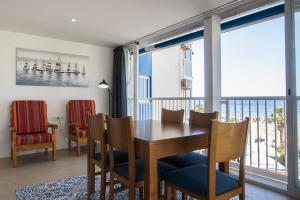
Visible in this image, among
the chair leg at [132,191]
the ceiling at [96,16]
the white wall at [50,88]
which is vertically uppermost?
the ceiling at [96,16]

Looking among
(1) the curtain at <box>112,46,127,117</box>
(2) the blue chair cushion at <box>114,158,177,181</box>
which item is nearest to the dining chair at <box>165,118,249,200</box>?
(2) the blue chair cushion at <box>114,158,177,181</box>

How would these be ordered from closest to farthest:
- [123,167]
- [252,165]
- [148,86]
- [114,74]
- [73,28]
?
[123,167], [252,165], [73,28], [114,74], [148,86]

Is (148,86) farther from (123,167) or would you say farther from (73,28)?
(123,167)

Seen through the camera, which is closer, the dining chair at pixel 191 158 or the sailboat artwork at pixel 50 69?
the dining chair at pixel 191 158

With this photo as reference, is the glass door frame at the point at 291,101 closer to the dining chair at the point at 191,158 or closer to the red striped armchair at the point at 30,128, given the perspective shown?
the dining chair at the point at 191,158

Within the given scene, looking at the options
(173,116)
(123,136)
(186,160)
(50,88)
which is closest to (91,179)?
(123,136)

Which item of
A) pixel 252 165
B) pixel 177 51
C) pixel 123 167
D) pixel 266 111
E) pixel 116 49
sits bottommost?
pixel 252 165

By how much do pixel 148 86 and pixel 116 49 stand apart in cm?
178

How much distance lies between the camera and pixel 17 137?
3.40 metres

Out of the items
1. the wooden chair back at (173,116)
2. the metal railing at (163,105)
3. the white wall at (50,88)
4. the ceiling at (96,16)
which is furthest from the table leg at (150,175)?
the white wall at (50,88)

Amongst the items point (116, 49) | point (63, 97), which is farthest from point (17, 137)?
point (116, 49)

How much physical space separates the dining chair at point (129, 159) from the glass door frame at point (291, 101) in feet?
4.61

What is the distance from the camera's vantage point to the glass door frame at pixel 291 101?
7.70 feet

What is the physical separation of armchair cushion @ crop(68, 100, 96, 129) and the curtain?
2.01 feet
